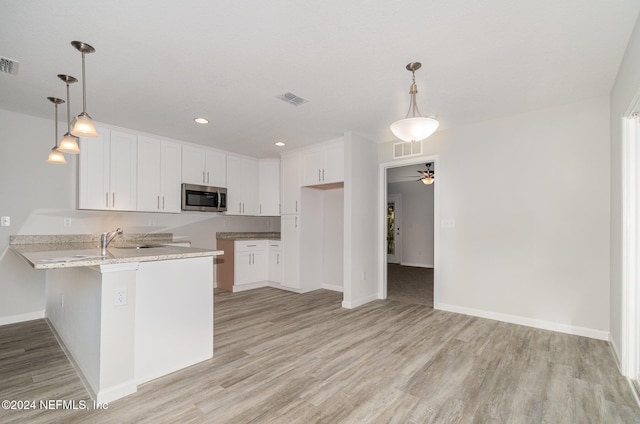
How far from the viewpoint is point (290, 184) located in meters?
5.45

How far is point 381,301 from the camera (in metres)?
4.71

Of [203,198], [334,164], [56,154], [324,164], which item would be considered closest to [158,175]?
[203,198]

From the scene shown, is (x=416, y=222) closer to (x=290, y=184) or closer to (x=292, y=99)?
(x=290, y=184)

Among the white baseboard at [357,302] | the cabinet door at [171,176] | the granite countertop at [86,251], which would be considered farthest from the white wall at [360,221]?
the cabinet door at [171,176]

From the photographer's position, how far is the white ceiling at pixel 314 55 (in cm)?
193

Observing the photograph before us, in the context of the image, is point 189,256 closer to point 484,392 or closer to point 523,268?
point 484,392

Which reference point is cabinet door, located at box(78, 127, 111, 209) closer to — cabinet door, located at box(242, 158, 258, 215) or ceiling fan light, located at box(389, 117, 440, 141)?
cabinet door, located at box(242, 158, 258, 215)

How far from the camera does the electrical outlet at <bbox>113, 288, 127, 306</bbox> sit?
2.12 meters

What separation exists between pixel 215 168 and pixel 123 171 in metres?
1.45

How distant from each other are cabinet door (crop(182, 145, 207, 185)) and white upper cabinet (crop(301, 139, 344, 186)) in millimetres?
1732

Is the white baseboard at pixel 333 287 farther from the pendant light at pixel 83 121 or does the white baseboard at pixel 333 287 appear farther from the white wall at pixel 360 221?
the pendant light at pixel 83 121

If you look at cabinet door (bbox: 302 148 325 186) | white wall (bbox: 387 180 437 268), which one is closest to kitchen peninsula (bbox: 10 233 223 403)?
cabinet door (bbox: 302 148 325 186)

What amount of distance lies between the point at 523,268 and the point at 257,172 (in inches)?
184

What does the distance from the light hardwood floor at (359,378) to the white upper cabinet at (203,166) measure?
8.49 ft
